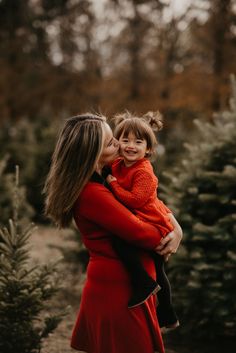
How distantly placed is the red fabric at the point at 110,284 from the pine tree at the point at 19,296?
4.34 feet

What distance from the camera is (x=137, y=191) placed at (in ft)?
8.48

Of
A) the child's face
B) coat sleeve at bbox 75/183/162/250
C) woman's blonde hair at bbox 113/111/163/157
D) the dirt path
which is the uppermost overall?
woman's blonde hair at bbox 113/111/163/157

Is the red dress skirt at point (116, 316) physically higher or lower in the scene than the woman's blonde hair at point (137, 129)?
lower

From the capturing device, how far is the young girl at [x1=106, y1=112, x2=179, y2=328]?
252 cm

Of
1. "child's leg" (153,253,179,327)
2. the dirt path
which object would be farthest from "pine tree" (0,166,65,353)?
"child's leg" (153,253,179,327)

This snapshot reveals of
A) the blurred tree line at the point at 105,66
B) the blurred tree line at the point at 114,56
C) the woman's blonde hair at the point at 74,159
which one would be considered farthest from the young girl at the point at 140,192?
the blurred tree line at the point at 114,56

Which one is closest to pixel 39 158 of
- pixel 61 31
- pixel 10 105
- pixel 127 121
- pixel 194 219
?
pixel 194 219

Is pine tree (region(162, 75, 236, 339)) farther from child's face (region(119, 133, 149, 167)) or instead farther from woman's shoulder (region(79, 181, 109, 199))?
woman's shoulder (region(79, 181, 109, 199))

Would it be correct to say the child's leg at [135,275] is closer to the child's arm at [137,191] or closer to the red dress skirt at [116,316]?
the red dress skirt at [116,316]

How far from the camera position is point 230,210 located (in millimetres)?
4609

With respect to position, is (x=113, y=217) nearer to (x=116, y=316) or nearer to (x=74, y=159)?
(x=74, y=159)

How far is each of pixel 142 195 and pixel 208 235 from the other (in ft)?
6.70

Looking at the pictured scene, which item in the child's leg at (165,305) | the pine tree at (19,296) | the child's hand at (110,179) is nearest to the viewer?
the child's hand at (110,179)

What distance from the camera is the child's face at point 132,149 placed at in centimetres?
274
